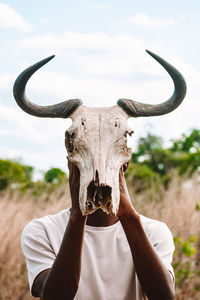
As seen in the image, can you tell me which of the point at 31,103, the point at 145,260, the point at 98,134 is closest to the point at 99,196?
the point at 98,134

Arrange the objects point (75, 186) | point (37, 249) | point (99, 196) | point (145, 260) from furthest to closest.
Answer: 1. point (37, 249)
2. point (145, 260)
3. point (75, 186)
4. point (99, 196)

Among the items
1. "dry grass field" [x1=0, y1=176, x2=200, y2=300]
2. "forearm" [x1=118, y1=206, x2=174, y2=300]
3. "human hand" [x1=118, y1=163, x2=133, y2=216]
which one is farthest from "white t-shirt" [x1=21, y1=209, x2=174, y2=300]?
"dry grass field" [x1=0, y1=176, x2=200, y2=300]

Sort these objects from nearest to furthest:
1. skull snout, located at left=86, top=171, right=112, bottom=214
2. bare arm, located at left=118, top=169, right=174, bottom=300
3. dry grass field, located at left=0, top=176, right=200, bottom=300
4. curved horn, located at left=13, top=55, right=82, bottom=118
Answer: skull snout, located at left=86, top=171, right=112, bottom=214
bare arm, located at left=118, top=169, right=174, bottom=300
curved horn, located at left=13, top=55, right=82, bottom=118
dry grass field, located at left=0, top=176, right=200, bottom=300

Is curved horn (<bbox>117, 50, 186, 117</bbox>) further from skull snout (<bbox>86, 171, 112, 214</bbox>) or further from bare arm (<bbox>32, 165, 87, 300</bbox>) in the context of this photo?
skull snout (<bbox>86, 171, 112, 214</bbox>)

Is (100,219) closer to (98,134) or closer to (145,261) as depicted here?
(145,261)

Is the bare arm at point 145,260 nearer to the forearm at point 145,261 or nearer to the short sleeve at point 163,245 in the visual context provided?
the forearm at point 145,261

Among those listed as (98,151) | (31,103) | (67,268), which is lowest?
(67,268)

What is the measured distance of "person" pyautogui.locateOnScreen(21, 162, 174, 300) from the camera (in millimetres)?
1975

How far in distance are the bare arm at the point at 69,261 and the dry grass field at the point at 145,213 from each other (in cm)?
248

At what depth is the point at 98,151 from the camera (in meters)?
1.80

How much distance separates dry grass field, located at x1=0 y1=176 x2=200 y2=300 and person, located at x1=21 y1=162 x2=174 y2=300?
2.08 m

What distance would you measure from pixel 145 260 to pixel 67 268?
0.40 m

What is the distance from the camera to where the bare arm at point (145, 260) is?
6.65 feet

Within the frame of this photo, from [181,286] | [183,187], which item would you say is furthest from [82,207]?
[183,187]
